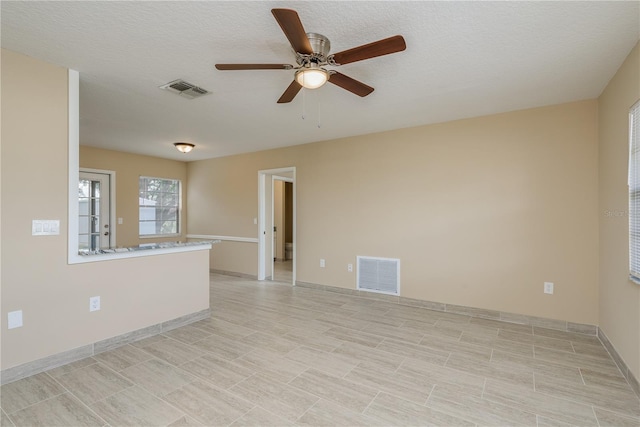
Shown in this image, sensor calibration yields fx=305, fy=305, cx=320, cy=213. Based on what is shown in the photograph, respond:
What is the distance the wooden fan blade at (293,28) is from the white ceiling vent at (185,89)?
1.53 meters

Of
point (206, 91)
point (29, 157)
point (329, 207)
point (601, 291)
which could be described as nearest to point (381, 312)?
point (329, 207)

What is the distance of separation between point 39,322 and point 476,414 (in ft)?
10.8

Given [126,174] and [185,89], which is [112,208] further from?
[185,89]

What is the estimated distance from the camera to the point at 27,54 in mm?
2355

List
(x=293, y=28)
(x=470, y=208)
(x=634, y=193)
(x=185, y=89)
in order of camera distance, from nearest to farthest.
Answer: (x=293, y=28) < (x=634, y=193) < (x=185, y=89) < (x=470, y=208)

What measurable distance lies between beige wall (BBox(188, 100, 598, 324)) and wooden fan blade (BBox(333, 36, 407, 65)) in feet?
8.24

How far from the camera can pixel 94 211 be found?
18.4 feet

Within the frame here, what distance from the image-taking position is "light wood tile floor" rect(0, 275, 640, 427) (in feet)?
6.30

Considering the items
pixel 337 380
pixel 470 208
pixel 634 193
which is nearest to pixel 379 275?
pixel 470 208

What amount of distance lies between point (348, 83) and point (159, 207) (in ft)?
19.1

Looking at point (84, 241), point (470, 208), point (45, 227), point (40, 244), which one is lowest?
point (84, 241)

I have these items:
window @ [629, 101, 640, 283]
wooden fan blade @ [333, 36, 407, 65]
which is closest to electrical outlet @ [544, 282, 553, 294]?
window @ [629, 101, 640, 283]

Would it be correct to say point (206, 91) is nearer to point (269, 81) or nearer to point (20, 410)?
point (269, 81)

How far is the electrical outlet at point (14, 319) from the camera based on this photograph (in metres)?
2.29
